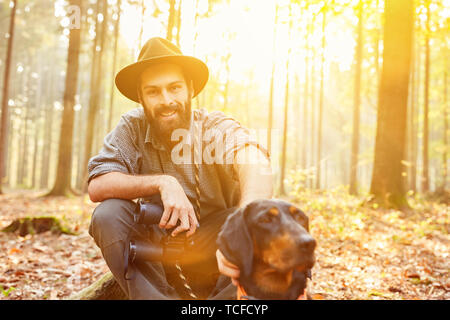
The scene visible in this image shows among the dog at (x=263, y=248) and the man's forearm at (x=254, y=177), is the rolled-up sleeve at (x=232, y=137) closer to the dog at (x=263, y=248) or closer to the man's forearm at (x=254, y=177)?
the man's forearm at (x=254, y=177)

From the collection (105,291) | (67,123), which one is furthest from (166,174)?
(67,123)

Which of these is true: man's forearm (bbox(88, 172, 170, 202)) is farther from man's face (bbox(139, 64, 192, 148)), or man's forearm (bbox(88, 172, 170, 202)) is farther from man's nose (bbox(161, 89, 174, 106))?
man's nose (bbox(161, 89, 174, 106))

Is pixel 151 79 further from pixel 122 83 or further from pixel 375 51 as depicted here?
pixel 375 51

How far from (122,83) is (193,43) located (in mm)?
6747

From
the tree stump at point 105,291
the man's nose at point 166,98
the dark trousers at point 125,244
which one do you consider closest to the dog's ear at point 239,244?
the dark trousers at point 125,244

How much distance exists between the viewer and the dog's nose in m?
1.83

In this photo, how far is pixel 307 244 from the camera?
1.83 metres

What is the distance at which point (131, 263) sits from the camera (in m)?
2.70

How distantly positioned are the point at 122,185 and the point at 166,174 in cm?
43

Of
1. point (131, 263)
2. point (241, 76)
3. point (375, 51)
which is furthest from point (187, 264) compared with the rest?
point (241, 76)

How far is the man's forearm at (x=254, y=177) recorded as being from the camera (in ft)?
8.39

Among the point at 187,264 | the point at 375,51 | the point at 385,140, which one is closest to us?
the point at 187,264

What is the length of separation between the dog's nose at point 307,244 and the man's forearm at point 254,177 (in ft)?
2.29

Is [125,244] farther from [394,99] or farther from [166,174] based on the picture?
[394,99]
